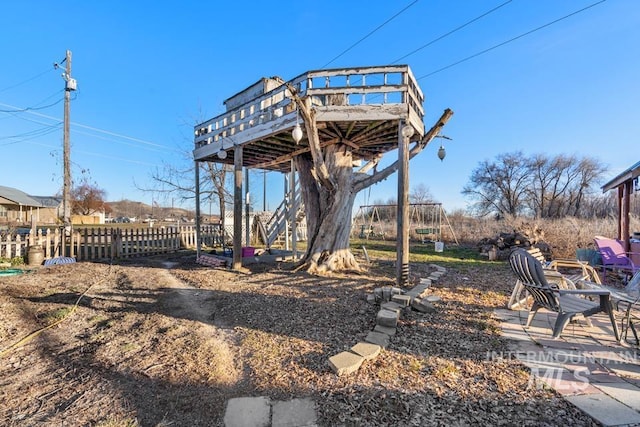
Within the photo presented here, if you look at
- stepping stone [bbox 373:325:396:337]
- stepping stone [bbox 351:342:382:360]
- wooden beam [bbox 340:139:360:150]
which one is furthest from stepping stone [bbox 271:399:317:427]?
wooden beam [bbox 340:139:360:150]

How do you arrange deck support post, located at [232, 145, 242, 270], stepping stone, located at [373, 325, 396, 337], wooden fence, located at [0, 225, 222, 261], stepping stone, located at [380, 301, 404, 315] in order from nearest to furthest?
stepping stone, located at [373, 325, 396, 337] < stepping stone, located at [380, 301, 404, 315] < deck support post, located at [232, 145, 242, 270] < wooden fence, located at [0, 225, 222, 261]

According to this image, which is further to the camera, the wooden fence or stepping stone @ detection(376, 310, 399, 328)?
the wooden fence

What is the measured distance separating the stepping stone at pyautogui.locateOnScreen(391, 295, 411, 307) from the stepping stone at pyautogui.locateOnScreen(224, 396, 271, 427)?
2.46m

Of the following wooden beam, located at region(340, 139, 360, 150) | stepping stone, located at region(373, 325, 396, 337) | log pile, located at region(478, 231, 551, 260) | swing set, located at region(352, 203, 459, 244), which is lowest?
stepping stone, located at region(373, 325, 396, 337)

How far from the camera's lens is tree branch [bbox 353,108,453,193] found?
5738 mm

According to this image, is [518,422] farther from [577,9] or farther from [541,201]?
[541,201]

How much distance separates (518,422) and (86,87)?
16754 millimetres

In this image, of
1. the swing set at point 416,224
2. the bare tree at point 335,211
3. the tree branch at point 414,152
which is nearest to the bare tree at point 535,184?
the swing set at point 416,224

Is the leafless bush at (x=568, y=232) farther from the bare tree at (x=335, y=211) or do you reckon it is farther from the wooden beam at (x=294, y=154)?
the wooden beam at (x=294, y=154)

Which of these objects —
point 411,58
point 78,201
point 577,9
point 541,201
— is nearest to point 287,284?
point 411,58

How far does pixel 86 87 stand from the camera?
39.6 ft

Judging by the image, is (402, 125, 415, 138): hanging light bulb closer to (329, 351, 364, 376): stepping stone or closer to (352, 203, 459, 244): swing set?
(329, 351, 364, 376): stepping stone

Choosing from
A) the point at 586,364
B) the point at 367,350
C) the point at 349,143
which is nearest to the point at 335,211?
the point at 349,143

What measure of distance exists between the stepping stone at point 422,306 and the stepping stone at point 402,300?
9cm
